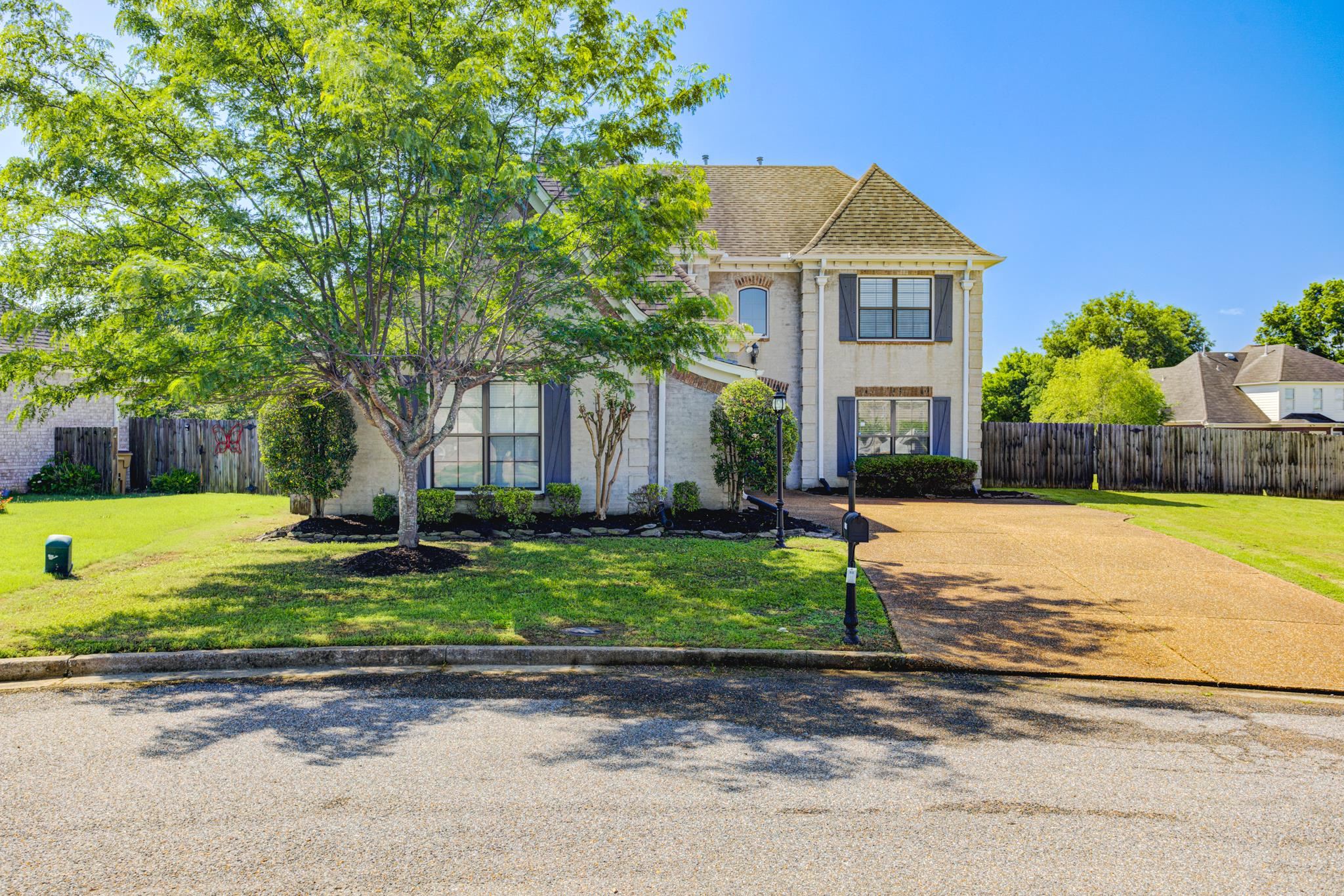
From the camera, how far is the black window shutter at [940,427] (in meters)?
20.6

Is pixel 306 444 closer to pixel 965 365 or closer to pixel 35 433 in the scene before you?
pixel 35 433

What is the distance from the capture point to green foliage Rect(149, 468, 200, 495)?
2083 cm

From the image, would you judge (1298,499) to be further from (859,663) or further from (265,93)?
(265,93)

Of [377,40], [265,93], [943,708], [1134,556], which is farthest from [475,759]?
[1134,556]

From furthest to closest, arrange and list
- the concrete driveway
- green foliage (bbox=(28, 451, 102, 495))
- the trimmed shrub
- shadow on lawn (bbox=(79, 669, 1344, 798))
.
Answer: green foliage (bbox=(28, 451, 102, 495)), the trimmed shrub, the concrete driveway, shadow on lawn (bbox=(79, 669, 1344, 798))

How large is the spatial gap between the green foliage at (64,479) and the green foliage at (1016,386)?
46.5 meters

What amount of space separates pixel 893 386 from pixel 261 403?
47.9ft

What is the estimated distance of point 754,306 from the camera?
21.4 m

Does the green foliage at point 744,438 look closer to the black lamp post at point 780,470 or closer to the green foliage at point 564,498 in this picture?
the black lamp post at point 780,470

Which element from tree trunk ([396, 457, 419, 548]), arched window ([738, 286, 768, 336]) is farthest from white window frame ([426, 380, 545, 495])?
arched window ([738, 286, 768, 336])

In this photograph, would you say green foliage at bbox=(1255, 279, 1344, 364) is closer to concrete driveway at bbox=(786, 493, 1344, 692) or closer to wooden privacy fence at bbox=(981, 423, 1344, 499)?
wooden privacy fence at bbox=(981, 423, 1344, 499)

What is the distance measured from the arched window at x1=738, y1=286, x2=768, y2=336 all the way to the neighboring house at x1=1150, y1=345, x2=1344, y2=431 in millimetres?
28333

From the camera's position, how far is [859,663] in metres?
6.62

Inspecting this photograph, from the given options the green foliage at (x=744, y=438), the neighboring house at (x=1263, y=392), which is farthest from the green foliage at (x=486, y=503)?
the neighboring house at (x=1263, y=392)
